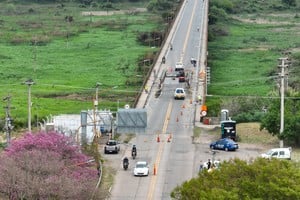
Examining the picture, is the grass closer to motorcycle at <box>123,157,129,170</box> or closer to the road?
the road

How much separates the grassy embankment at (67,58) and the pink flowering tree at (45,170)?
71.9 ft

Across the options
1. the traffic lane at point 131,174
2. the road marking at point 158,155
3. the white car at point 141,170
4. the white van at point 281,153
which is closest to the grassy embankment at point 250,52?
the road marking at point 158,155

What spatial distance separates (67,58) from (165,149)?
183 ft

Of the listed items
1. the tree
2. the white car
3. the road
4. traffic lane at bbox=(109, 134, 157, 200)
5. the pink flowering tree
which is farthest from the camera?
the white car

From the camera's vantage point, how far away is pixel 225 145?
60969mm

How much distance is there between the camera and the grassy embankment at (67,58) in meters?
85.2

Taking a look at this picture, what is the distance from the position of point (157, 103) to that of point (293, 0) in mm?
114090

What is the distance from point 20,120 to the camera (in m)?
72.1

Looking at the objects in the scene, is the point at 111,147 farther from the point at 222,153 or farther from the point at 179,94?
the point at 179,94

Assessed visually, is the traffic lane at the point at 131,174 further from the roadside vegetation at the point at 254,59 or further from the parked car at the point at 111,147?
the roadside vegetation at the point at 254,59

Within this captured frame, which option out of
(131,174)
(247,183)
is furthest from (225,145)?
(247,183)

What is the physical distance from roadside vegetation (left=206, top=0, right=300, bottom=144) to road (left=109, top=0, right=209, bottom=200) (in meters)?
2.98

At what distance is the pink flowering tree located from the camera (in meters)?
42.1

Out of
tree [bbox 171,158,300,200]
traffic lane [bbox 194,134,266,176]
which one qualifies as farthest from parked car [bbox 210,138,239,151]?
tree [bbox 171,158,300,200]
